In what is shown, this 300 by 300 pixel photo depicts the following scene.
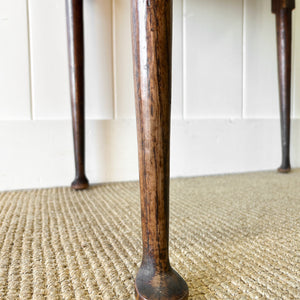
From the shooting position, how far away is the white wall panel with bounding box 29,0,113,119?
71 centimetres

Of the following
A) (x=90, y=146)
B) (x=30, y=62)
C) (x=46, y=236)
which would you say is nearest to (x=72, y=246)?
(x=46, y=236)

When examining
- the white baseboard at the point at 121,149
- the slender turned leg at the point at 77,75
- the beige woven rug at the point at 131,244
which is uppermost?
the slender turned leg at the point at 77,75

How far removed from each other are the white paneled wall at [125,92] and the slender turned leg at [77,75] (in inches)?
3.1

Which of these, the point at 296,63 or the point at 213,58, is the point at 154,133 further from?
the point at 296,63

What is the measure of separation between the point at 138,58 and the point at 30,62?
1.86 feet

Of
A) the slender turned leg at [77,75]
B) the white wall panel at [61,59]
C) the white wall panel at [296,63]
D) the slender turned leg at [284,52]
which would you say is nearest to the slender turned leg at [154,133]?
the slender turned leg at [77,75]

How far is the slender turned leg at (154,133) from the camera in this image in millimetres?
216

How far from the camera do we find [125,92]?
30.5 inches

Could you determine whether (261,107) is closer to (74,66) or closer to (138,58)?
(74,66)

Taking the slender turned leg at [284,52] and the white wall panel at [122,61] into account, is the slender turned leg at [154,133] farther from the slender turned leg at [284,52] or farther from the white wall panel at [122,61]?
the slender turned leg at [284,52]

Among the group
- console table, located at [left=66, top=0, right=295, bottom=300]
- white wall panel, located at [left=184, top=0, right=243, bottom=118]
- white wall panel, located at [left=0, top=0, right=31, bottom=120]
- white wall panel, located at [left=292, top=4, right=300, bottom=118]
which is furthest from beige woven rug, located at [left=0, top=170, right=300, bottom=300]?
white wall panel, located at [left=292, top=4, right=300, bottom=118]

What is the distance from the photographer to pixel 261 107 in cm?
91

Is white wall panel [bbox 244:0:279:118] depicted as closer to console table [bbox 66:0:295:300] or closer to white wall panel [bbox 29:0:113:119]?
white wall panel [bbox 29:0:113:119]

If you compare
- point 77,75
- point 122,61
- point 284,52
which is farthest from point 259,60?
point 77,75
